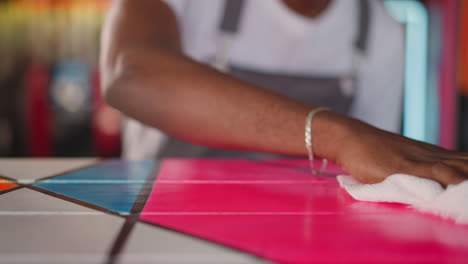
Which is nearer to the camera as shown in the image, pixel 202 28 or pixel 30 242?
pixel 30 242

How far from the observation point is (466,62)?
7.15 feet

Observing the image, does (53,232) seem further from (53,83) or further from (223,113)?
(53,83)

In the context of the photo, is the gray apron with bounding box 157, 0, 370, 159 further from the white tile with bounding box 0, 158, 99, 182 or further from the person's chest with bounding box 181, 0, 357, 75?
the white tile with bounding box 0, 158, 99, 182

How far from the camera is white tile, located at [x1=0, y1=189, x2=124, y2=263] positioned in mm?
305

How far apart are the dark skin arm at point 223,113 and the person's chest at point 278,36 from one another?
8.5 inches

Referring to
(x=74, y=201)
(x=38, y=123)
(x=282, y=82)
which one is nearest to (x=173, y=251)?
(x=74, y=201)

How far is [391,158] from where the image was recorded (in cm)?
56

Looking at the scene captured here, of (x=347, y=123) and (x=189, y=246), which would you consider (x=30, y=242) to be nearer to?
(x=189, y=246)

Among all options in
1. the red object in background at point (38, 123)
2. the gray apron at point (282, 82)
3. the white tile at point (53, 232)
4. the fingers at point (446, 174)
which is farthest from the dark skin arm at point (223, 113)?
the red object in background at point (38, 123)

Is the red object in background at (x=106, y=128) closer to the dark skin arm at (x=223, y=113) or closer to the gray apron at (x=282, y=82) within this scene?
the gray apron at (x=282, y=82)

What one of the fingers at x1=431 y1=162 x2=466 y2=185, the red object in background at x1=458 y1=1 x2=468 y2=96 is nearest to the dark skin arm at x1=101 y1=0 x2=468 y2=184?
the fingers at x1=431 y1=162 x2=466 y2=185

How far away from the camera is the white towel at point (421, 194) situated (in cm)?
41

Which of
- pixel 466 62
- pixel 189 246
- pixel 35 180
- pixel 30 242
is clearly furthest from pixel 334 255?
pixel 466 62

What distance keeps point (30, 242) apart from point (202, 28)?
970 mm
